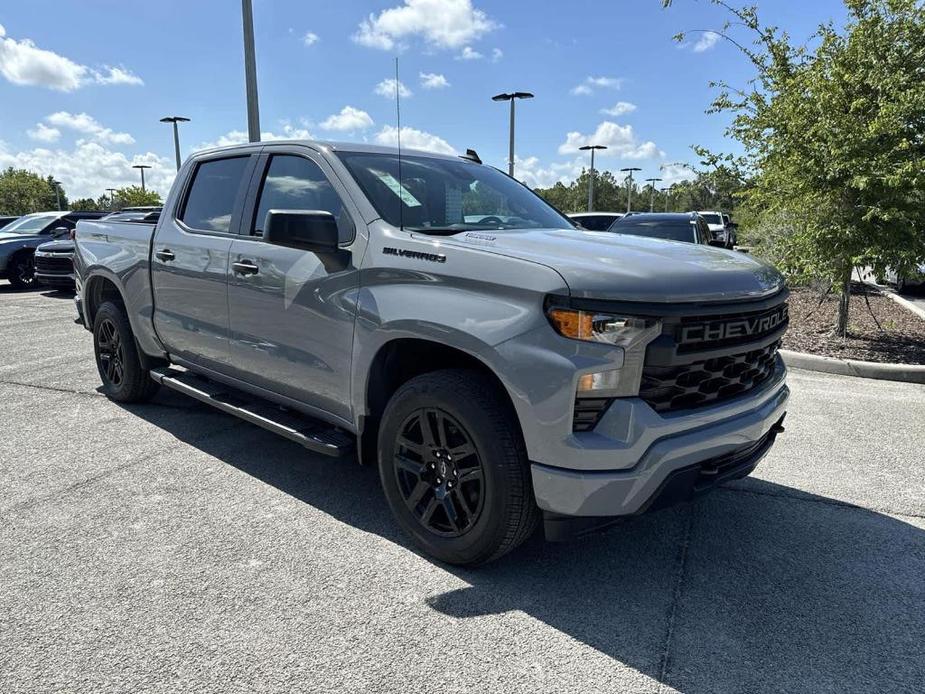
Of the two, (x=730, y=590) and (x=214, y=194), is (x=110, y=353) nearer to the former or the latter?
(x=214, y=194)

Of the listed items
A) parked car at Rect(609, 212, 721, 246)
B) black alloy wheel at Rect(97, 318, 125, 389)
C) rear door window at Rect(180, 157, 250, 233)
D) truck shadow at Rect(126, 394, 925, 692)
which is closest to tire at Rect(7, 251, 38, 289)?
black alloy wheel at Rect(97, 318, 125, 389)

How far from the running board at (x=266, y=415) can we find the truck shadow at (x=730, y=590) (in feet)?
1.33

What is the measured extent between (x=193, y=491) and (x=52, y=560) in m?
0.85

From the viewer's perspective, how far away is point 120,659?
2.34 metres

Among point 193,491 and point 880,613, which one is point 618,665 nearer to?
point 880,613

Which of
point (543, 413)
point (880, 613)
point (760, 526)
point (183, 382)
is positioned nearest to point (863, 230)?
point (760, 526)

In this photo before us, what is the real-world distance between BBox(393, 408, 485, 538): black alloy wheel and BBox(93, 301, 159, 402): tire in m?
3.08

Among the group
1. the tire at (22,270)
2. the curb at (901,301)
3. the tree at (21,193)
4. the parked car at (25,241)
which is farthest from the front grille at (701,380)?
the tree at (21,193)

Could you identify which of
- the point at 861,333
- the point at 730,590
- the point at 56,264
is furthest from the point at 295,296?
the point at 56,264

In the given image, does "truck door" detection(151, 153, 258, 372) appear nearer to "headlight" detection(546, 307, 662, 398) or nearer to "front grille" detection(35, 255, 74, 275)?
"headlight" detection(546, 307, 662, 398)

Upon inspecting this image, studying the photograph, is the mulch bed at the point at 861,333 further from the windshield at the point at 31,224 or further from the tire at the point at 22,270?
the windshield at the point at 31,224

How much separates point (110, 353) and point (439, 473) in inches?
150

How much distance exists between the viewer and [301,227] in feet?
10.0

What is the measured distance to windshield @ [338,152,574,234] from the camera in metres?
3.37
